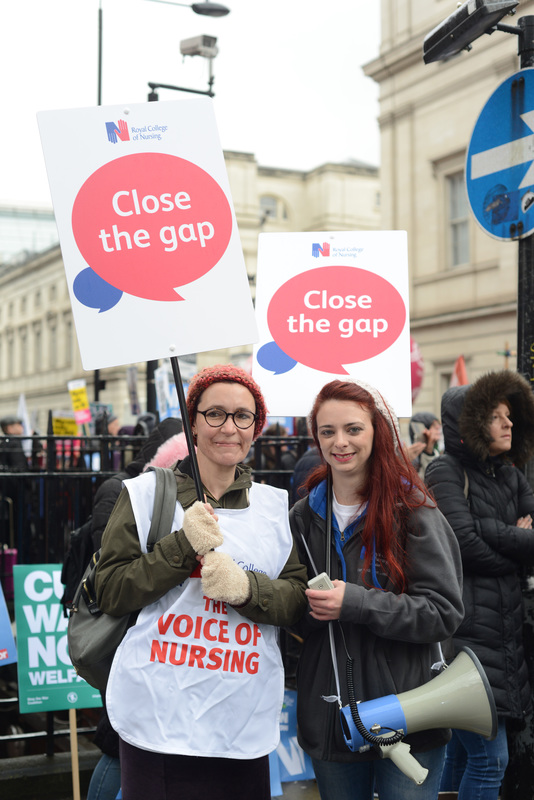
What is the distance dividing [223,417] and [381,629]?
790 millimetres

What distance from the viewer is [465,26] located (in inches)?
171

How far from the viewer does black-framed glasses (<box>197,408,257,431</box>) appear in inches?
105

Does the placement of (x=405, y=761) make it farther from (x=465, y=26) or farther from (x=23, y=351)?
(x=23, y=351)

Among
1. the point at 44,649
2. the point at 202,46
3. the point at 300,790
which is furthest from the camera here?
the point at 202,46

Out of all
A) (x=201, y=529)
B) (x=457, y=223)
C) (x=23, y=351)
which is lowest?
(x=201, y=529)

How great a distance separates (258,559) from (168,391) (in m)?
7.10

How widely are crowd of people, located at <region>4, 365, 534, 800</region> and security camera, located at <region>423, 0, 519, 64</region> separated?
2408mm

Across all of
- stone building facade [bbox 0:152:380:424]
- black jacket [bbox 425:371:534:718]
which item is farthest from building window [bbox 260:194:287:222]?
black jacket [bbox 425:371:534:718]

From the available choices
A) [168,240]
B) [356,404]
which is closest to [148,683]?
[356,404]

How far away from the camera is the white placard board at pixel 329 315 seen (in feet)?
12.8

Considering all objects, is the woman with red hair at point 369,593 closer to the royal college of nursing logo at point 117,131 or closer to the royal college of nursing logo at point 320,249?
the royal college of nursing logo at point 117,131

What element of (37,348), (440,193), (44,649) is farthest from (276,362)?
(37,348)

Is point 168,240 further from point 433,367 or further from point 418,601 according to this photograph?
point 433,367

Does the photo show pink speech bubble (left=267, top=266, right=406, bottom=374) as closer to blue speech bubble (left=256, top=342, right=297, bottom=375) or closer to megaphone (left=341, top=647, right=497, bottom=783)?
blue speech bubble (left=256, top=342, right=297, bottom=375)
